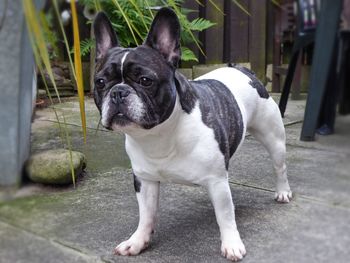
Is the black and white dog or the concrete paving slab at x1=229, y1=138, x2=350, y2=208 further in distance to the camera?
the black and white dog

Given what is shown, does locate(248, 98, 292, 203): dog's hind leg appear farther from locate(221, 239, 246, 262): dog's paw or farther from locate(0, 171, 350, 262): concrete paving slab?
locate(221, 239, 246, 262): dog's paw

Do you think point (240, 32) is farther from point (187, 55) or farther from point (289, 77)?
point (187, 55)

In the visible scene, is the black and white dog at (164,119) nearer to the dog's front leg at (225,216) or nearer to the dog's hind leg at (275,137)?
the dog's front leg at (225,216)

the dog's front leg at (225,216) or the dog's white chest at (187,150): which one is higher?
the dog's white chest at (187,150)

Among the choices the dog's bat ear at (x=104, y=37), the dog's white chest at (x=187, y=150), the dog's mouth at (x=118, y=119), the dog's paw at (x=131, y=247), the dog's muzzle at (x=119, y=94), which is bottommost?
the dog's paw at (x=131, y=247)

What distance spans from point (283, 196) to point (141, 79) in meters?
1.18

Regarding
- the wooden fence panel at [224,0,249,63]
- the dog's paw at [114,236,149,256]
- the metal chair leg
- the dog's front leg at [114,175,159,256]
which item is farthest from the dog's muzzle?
the metal chair leg

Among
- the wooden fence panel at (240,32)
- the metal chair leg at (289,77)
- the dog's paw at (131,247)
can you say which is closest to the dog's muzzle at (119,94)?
the dog's paw at (131,247)

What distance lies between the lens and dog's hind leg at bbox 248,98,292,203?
2.36 m

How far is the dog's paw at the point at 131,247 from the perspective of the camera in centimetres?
192

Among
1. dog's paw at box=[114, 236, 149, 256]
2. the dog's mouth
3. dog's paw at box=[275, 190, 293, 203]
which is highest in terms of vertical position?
the dog's mouth

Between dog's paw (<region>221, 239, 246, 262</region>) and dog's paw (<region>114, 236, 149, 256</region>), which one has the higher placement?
dog's paw (<region>221, 239, 246, 262</region>)

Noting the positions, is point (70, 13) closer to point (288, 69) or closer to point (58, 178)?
point (288, 69)

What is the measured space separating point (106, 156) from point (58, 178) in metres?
0.71
